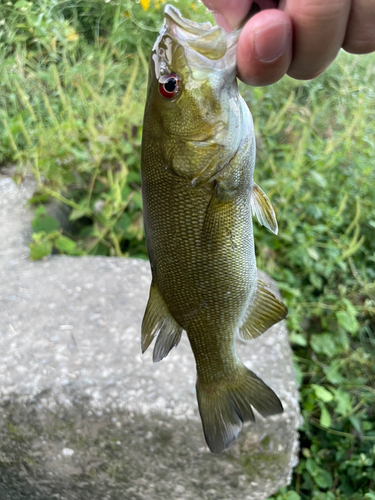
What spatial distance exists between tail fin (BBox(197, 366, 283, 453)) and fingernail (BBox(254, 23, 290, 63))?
799mm

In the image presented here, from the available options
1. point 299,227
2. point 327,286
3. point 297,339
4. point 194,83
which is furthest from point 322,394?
point 194,83

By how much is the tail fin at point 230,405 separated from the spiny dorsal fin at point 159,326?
208 millimetres

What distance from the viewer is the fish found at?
79 cm

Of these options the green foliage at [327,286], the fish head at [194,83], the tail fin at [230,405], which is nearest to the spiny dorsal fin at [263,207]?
the fish head at [194,83]

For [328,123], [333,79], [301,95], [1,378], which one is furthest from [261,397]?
[333,79]

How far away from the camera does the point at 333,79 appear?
3598 mm

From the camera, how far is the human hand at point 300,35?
658 mm

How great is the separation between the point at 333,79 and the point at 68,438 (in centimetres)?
366

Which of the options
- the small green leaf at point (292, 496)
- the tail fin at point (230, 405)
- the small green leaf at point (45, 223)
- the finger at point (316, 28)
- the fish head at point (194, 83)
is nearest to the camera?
the finger at point (316, 28)

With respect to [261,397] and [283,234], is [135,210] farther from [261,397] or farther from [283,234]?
[261,397]

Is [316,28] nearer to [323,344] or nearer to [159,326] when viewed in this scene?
[159,326]

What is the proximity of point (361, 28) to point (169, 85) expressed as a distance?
0.38m

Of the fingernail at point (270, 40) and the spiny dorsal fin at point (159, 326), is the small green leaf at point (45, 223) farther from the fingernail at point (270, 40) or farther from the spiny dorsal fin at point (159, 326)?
the fingernail at point (270, 40)

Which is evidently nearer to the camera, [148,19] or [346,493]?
[346,493]
